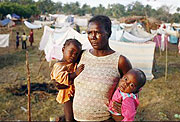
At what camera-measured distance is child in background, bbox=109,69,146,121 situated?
1.14 meters

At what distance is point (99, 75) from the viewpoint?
1222 mm

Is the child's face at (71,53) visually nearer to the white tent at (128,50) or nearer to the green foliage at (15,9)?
the white tent at (128,50)

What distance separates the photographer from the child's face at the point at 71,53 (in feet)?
4.39

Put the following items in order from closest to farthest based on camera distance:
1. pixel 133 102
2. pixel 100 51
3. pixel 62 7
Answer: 1. pixel 133 102
2. pixel 100 51
3. pixel 62 7

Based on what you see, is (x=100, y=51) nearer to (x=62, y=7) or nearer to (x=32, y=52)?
(x=32, y=52)

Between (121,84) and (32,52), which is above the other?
(121,84)

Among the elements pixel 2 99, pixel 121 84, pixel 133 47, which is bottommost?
pixel 2 99

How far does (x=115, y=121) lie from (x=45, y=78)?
555 cm

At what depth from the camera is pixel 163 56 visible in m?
10.7

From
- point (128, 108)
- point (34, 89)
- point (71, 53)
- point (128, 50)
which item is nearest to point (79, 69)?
point (71, 53)

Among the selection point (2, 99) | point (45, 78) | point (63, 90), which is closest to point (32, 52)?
point (45, 78)

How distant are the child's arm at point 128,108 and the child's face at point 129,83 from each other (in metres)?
0.06

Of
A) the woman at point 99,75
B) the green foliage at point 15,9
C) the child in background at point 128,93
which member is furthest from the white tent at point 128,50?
the green foliage at point 15,9

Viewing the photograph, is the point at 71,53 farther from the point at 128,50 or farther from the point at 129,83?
the point at 128,50
